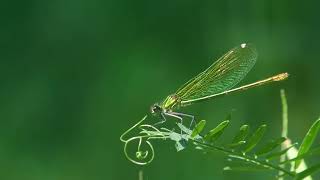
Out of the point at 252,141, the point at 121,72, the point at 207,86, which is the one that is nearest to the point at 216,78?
the point at 207,86

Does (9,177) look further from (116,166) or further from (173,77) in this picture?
(173,77)

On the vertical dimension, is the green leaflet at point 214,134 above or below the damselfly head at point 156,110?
below

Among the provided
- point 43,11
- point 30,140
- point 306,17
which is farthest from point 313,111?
point 43,11

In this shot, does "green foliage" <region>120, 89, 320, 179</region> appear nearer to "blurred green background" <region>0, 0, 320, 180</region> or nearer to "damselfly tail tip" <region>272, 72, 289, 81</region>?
"damselfly tail tip" <region>272, 72, 289, 81</region>

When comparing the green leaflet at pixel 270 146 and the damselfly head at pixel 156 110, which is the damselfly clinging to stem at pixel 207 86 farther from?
the green leaflet at pixel 270 146

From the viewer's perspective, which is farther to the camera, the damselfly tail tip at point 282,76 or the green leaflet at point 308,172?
the damselfly tail tip at point 282,76

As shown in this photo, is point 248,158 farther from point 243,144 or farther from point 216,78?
point 216,78

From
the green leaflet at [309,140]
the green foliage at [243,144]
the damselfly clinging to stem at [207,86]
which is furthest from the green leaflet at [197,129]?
the damselfly clinging to stem at [207,86]
